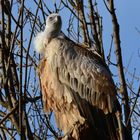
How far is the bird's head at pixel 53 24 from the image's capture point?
6.03 meters

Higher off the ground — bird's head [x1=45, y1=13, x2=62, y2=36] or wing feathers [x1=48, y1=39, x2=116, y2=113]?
bird's head [x1=45, y1=13, x2=62, y2=36]

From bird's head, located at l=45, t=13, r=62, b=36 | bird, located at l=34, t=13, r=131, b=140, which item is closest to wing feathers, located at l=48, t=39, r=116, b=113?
bird, located at l=34, t=13, r=131, b=140

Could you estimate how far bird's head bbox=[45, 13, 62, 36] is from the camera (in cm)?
603

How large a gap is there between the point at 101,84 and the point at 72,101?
1.21 ft

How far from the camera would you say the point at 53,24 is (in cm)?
606

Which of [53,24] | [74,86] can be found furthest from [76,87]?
[53,24]

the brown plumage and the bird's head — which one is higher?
the bird's head

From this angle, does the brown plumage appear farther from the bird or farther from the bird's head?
the bird's head

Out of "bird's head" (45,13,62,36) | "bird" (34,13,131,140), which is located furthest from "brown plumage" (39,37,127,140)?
"bird's head" (45,13,62,36)

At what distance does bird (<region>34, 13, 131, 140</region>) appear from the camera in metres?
5.20

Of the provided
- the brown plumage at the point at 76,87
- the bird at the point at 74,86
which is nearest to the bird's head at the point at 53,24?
the bird at the point at 74,86

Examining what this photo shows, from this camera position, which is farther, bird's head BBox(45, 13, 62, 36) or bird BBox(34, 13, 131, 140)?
bird's head BBox(45, 13, 62, 36)

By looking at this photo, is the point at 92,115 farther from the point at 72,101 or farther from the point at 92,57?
the point at 92,57

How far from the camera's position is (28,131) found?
457cm
